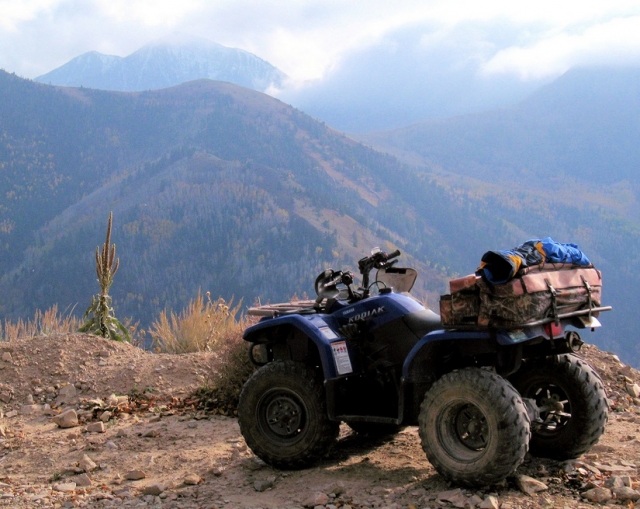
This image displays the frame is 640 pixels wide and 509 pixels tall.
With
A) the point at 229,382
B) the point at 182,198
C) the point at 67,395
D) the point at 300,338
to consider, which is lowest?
the point at 67,395

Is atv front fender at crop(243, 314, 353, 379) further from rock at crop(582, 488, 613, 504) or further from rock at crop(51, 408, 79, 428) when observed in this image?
rock at crop(51, 408, 79, 428)

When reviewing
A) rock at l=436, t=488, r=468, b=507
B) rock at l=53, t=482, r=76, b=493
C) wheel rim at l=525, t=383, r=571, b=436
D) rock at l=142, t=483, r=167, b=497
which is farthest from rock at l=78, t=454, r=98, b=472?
wheel rim at l=525, t=383, r=571, b=436

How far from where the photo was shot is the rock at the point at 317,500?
4.54 m

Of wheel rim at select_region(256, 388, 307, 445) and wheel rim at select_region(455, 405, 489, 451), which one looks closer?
wheel rim at select_region(455, 405, 489, 451)

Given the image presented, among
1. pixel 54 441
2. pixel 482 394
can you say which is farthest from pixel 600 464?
pixel 54 441

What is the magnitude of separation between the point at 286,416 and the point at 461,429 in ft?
4.69

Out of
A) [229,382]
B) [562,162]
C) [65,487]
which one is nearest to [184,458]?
[65,487]

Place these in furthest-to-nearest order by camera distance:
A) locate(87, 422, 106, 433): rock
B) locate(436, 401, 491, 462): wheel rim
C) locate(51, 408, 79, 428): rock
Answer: locate(51, 408, 79, 428): rock → locate(87, 422, 106, 433): rock → locate(436, 401, 491, 462): wheel rim

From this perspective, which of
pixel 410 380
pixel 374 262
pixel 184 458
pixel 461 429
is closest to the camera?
pixel 461 429

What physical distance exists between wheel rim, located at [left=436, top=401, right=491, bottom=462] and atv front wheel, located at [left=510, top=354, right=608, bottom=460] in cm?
50

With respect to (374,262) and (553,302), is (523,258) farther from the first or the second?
(374,262)

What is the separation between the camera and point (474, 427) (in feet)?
15.1

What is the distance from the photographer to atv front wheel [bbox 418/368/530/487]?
14.1 ft

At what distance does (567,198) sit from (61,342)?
9884 cm
